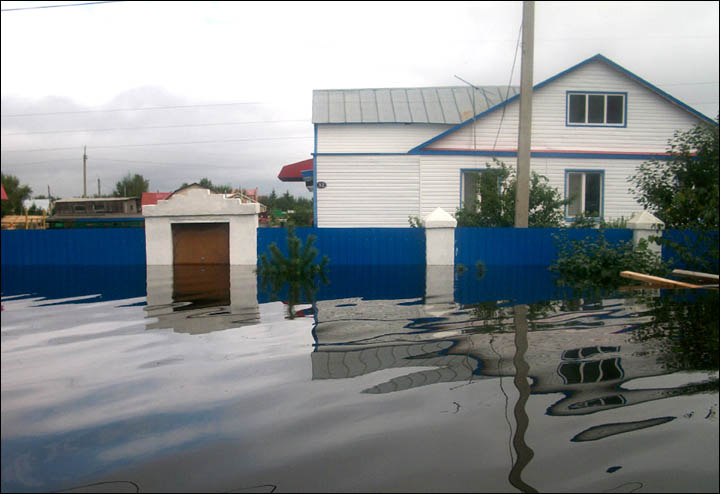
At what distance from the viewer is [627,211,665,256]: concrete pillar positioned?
14102 millimetres

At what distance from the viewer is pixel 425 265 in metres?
15.0

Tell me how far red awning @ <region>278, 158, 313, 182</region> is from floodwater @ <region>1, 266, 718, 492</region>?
1684 centimetres

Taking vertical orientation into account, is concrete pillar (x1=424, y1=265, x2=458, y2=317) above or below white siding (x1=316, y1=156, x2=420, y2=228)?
below

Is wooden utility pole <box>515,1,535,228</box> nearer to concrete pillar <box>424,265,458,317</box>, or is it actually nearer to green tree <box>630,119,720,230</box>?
concrete pillar <box>424,265,458,317</box>

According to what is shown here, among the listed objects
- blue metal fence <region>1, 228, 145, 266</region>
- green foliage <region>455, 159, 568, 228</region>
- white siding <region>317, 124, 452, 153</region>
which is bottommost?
blue metal fence <region>1, 228, 145, 266</region>

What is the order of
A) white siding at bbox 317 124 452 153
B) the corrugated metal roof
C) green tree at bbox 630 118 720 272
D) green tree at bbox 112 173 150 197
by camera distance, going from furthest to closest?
green tree at bbox 112 173 150 197 → the corrugated metal roof → white siding at bbox 317 124 452 153 → green tree at bbox 630 118 720 272

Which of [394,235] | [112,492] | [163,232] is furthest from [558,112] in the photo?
[112,492]

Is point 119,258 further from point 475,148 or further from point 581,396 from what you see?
point 581,396

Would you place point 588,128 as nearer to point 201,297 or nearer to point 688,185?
point 688,185

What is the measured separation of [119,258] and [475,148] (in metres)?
12.2

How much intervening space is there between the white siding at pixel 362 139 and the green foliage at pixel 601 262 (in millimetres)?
9235

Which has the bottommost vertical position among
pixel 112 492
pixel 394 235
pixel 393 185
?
pixel 112 492

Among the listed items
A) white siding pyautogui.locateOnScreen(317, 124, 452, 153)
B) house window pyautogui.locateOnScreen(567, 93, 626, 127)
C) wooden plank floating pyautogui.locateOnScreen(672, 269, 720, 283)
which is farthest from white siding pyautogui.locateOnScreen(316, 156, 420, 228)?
wooden plank floating pyautogui.locateOnScreen(672, 269, 720, 283)

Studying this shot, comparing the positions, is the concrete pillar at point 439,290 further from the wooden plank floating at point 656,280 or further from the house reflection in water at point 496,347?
the wooden plank floating at point 656,280
